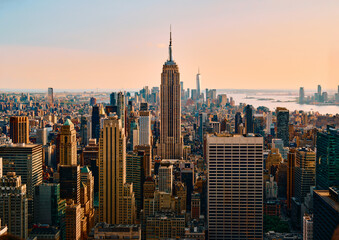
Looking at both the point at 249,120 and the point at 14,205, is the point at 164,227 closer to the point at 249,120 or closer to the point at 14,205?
the point at 14,205

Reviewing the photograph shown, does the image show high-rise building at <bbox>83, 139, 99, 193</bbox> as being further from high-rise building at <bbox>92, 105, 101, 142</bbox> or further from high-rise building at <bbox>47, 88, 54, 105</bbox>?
high-rise building at <bbox>47, 88, 54, 105</bbox>

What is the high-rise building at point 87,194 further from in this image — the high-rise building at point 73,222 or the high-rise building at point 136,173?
the high-rise building at point 136,173

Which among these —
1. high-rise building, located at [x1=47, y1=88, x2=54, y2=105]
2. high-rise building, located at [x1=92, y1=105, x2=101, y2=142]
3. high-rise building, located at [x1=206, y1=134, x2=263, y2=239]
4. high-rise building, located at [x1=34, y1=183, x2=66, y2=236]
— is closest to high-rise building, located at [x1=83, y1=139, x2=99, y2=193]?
high-rise building, located at [x1=92, y1=105, x2=101, y2=142]

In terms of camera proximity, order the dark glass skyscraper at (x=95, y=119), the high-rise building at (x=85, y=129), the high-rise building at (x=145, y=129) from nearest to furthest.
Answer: the high-rise building at (x=85, y=129) → the dark glass skyscraper at (x=95, y=119) → the high-rise building at (x=145, y=129)

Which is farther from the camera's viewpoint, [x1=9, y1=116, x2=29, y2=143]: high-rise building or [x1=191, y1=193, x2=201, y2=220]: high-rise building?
[x1=9, y1=116, x2=29, y2=143]: high-rise building

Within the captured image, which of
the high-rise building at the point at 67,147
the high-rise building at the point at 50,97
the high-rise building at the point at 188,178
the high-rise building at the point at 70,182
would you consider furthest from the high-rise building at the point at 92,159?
the high-rise building at the point at 188,178

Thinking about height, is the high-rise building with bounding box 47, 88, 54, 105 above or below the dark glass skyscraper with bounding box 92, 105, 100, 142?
above

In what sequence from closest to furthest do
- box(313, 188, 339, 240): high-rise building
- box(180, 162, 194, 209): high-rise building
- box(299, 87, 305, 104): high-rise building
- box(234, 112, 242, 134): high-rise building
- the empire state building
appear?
box(313, 188, 339, 240): high-rise building < box(299, 87, 305, 104): high-rise building < box(180, 162, 194, 209): high-rise building < box(234, 112, 242, 134): high-rise building < the empire state building
